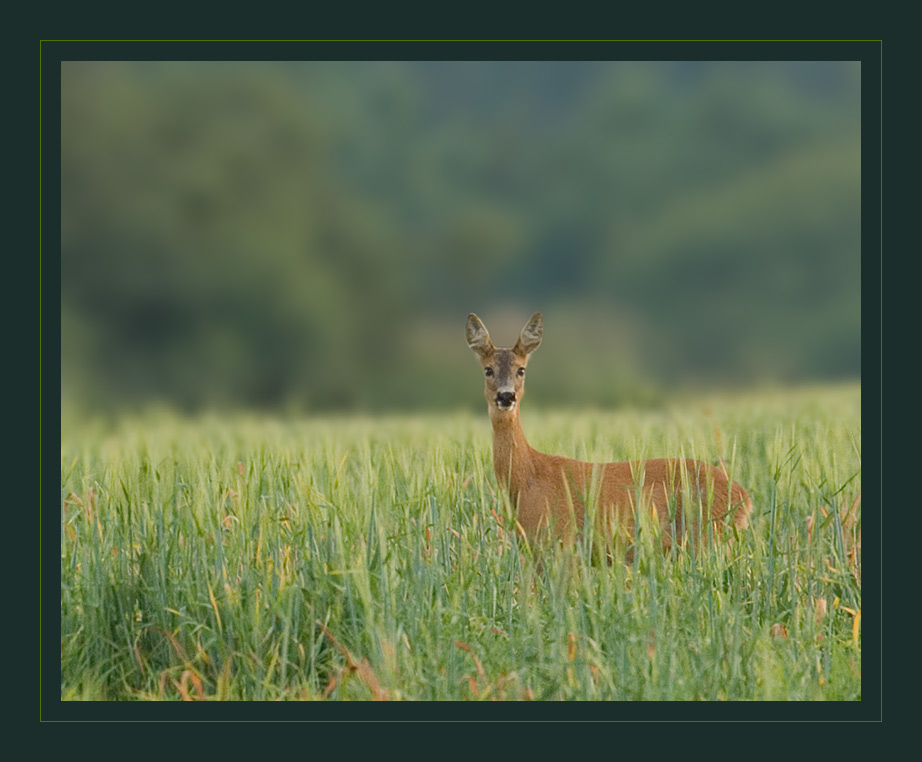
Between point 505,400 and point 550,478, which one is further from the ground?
point 505,400

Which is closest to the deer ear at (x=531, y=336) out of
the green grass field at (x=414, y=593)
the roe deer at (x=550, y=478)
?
the roe deer at (x=550, y=478)

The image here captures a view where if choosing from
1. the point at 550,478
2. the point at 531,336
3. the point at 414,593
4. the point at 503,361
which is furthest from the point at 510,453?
the point at 414,593

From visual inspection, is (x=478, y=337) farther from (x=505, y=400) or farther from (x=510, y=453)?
(x=510, y=453)

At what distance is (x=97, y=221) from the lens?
1385 centimetres

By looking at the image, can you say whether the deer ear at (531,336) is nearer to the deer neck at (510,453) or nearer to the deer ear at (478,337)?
the deer ear at (478,337)

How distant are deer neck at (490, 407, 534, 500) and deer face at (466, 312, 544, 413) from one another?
6 centimetres

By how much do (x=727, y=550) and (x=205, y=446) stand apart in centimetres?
320

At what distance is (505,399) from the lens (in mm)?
5375

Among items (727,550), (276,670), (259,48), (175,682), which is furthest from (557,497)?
(259,48)

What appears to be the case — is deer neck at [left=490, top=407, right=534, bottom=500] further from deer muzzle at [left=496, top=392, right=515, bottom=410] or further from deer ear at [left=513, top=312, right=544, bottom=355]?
deer ear at [left=513, top=312, right=544, bottom=355]

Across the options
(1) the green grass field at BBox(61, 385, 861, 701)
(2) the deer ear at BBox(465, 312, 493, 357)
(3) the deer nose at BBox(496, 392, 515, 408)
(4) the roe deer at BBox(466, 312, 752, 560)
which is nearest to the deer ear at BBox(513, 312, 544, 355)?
(4) the roe deer at BBox(466, 312, 752, 560)

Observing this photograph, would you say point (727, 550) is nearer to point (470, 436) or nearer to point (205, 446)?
point (470, 436)

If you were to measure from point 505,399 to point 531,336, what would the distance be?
0.37 meters

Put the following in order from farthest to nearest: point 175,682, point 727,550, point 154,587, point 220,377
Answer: point 220,377 < point 727,550 < point 154,587 < point 175,682
